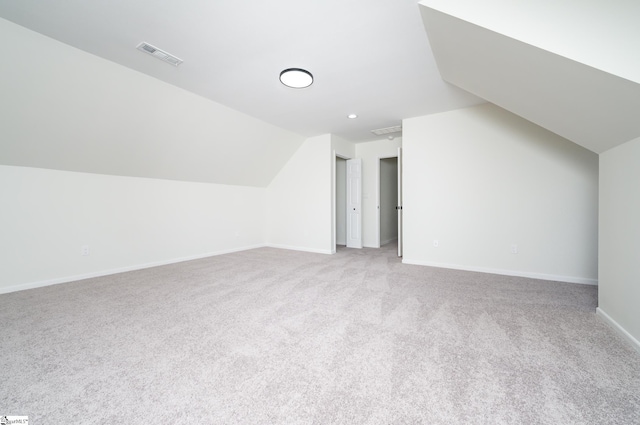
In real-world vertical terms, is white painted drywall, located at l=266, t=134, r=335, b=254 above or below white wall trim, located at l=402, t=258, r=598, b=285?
above

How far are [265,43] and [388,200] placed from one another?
16.5 ft

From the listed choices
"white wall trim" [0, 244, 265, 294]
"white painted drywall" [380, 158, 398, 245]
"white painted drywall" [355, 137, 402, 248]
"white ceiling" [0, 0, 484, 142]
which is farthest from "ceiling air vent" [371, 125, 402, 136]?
"white wall trim" [0, 244, 265, 294]

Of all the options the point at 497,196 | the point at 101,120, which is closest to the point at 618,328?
the point at 497,196

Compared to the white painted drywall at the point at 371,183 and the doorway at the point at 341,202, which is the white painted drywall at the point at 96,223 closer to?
the doorway at the point at 341,202

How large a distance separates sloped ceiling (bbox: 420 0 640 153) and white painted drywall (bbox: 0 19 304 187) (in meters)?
2.87

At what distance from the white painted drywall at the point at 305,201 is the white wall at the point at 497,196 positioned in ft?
5.28

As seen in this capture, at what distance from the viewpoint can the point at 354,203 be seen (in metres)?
5.87

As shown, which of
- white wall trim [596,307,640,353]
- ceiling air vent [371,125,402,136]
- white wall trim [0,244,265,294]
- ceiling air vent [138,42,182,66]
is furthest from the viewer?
ceiling air vent [371,125,402,136]

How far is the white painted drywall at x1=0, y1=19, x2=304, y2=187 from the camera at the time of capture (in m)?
2.36

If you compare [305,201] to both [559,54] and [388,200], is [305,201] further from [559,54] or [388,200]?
[559,54]

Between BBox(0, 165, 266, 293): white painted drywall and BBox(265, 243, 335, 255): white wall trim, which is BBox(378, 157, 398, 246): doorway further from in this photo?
BBox(0, 165, 266, 293): white painted drywall

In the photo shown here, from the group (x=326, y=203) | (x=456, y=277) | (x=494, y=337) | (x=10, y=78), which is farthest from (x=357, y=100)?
(x=10, y=78)

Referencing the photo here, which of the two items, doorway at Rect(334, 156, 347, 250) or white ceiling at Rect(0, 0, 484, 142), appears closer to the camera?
white ceiling at Rect(0, 0, 484, 142)

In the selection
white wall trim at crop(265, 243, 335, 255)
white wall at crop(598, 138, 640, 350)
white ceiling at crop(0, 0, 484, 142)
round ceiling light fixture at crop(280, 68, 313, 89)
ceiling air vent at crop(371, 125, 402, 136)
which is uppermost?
white ceiling at crop(0, 0, 484, 142)
